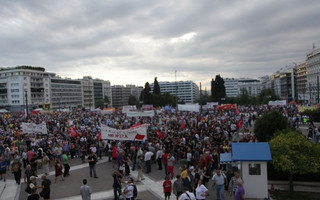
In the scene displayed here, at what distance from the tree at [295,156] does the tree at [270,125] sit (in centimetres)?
556

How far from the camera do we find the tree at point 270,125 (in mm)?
17812

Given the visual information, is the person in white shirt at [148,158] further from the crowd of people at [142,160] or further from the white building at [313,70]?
the white building at [313,70]

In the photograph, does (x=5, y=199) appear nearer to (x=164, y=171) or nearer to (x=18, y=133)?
(x=164, y=171)

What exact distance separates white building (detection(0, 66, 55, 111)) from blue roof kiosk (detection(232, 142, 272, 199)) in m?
110

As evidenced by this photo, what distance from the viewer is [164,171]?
15852mm

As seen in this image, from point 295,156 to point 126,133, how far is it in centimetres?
938

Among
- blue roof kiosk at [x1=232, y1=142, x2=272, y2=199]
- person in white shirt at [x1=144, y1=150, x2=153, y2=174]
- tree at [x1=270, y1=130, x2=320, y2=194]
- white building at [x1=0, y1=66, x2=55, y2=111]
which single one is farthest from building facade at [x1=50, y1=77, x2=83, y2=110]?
blue roof kiosk at [x1=232, y1=142, x2=272, y2=199]

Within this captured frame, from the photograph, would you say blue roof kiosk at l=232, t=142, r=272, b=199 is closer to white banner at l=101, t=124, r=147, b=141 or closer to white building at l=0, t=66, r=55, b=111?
white banner at l=101, t=124, r=147, b=141

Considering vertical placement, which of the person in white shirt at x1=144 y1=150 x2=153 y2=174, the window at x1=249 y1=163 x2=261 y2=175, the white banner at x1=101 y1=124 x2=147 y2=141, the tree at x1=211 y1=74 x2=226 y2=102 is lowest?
the person in white shirt at x1=144 y1=150 x2=153 y2=174

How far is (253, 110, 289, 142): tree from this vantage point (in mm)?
17812

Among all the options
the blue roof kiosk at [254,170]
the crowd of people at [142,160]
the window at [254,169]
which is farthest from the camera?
the window at [254,169]

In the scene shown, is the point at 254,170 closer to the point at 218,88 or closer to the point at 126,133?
the point at 126,133

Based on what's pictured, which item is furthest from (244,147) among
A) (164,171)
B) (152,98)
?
(152,98)

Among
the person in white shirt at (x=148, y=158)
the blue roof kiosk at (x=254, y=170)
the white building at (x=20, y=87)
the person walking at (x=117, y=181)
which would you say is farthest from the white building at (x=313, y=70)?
the white building at (x=20, y=87)
